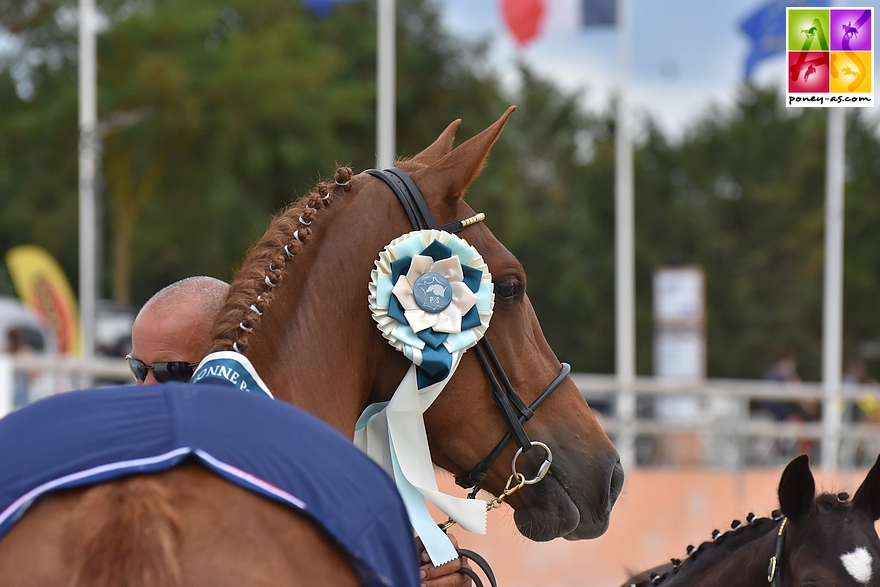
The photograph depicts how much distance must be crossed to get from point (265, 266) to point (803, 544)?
1.74 metres

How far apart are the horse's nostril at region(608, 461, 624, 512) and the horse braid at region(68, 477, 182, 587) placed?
1267mm

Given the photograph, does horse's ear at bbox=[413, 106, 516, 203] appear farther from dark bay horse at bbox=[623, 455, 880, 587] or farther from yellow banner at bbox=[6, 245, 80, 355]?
yellow banner at bbox=[6, 245, 80, 355]

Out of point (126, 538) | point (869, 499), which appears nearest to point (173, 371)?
point (126, 538)

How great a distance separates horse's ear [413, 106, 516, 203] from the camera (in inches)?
98.7

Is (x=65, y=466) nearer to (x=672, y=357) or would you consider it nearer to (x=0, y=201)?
(x=672, y=357)

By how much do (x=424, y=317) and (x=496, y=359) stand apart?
0.23 meters

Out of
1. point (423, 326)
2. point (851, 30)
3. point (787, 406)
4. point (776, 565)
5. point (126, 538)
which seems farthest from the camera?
point (787, 406)

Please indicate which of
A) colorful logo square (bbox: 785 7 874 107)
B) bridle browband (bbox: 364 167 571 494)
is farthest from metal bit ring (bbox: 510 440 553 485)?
colorful logo square (bbox: 785 7 874 107)

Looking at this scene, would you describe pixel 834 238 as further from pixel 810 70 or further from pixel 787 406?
pixel 810 70

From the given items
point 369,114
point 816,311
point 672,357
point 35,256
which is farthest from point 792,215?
point 35,256

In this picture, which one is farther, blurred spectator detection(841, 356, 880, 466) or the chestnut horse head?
blurred spectator detection(841, 356, 880, 466)

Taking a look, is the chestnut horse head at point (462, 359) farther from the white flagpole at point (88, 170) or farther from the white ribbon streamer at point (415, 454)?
the white flagpole at point (88, 170)

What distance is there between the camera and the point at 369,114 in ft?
87.5

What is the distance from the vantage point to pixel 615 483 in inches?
102
